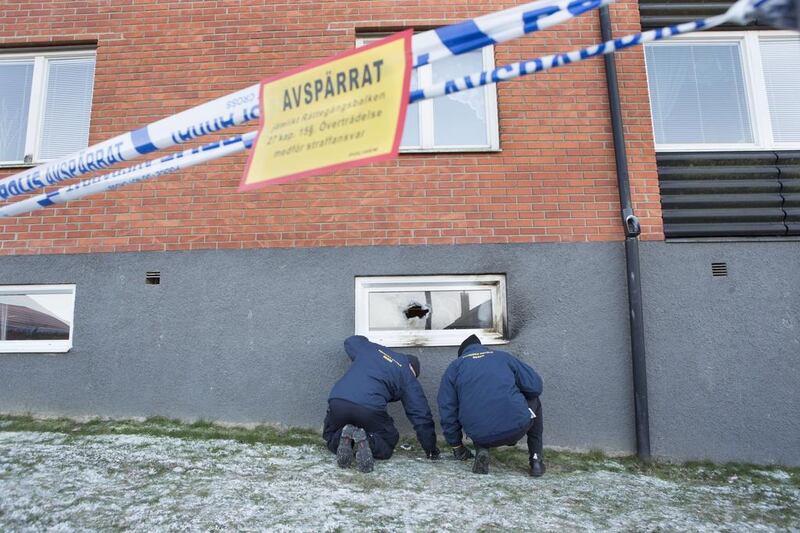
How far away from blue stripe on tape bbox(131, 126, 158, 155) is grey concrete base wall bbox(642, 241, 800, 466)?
4231 millimetres

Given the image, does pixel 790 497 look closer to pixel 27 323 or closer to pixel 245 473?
pixel 245 473

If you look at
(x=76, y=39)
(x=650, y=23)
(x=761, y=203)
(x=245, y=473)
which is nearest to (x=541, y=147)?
(x=650, y=23)

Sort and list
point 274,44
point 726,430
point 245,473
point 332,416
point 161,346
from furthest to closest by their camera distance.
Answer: point 274,44
point 161,346
point 726,430
point 332,416
point 245,473

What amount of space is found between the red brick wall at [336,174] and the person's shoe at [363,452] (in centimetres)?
180

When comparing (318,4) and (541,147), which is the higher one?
(318,4)

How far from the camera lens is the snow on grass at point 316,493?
328 cm

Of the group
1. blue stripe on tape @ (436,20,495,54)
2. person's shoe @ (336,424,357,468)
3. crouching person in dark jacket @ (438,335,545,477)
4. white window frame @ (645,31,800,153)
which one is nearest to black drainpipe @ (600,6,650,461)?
white window frame @ (645,31,800,153)

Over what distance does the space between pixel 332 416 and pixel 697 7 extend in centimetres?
540

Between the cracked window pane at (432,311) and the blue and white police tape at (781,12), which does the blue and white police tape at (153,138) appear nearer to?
the blue and white police tape at (781,12)

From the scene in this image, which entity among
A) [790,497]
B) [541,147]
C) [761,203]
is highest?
[541,147]

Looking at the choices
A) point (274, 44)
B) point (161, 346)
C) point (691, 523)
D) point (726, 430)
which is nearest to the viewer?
point (691, 523)

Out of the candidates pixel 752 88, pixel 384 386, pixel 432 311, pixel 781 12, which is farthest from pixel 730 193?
pixel 384 386

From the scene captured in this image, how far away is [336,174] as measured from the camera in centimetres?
531

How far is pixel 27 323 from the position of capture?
Answer: 5.32 metres
